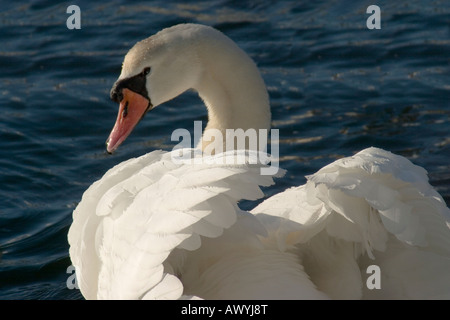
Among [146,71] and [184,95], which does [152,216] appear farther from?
[184,95]

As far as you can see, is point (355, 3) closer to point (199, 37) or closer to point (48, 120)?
point (48, 120)

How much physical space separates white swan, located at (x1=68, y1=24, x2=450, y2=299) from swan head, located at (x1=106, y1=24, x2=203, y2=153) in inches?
34.6

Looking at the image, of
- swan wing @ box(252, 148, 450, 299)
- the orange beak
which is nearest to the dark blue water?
the orange beak

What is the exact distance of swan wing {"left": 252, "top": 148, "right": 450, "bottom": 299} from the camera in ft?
12.3

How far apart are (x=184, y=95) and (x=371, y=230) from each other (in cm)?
502

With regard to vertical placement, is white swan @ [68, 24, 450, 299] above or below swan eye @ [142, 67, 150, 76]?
below

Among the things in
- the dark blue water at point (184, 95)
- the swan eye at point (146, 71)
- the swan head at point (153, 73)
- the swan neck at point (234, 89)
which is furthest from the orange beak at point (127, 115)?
the dark blue water at point (184, 95)

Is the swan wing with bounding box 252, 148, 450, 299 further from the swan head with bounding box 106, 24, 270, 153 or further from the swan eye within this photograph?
the swan eye

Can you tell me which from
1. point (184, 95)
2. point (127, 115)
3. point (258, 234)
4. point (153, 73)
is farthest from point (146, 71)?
point (184, 95)

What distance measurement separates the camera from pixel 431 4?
9859mm

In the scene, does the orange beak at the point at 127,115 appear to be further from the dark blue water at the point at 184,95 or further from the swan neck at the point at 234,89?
the dark blue water at the point at 184,95

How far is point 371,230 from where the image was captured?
3898 millimetres

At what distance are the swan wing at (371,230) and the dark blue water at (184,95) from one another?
232cm
